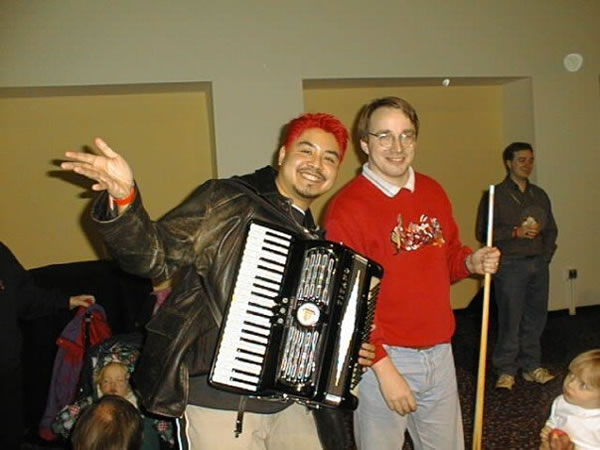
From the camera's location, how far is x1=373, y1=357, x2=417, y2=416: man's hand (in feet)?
5.80

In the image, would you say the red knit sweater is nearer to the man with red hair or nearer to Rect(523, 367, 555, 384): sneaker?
the man with red hair

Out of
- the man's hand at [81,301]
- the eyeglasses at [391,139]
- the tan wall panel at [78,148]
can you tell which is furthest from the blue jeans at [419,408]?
the tan wall panel at [78,148]

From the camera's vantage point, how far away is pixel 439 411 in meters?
1.94

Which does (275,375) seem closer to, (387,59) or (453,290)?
(387,59)

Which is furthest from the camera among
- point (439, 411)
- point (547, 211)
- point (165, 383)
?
point (547, 211)

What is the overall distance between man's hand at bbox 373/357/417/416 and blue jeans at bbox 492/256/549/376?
2.31m

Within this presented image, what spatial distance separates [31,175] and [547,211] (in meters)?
3.54

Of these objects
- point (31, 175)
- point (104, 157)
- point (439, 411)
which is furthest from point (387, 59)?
point (104, 157)

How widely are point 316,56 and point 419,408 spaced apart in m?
3.21

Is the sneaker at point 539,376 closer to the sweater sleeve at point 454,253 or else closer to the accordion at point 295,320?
the sweater sleeve at point 454,253

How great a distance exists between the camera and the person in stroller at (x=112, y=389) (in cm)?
269

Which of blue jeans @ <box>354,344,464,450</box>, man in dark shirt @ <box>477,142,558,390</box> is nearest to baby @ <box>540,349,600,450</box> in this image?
blue jeans @ <box>354,344,464,450</box>

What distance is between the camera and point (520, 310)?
3906mm

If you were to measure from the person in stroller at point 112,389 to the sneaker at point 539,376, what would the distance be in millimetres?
2305
